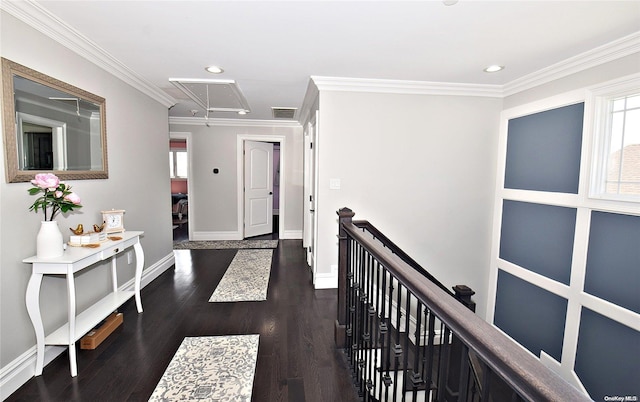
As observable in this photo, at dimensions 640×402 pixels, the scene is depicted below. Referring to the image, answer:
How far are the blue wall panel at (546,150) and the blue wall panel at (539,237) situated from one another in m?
0.23

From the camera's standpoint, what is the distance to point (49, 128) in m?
2.13

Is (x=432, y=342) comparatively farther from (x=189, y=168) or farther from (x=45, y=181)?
(x=189, y=168)

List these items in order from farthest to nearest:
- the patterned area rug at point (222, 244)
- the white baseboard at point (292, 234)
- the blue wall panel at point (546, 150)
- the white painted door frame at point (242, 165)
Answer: the white baseboard at point (292, 234) → the white painted door frame at point (242, 165) → the patterned area rug at point (222, 244) → the blue wall panel at point (546, 150)

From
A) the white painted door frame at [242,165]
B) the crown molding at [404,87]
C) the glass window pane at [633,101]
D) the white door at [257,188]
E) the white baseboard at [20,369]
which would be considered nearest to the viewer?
the white baseboard at [20,369]

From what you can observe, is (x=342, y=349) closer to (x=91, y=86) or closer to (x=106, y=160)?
(x=106, y=160)

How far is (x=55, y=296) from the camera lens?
86.4 inches

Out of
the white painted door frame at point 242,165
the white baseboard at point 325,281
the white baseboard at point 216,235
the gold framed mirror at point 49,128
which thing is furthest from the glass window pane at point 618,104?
the white baseboard at point 216,235

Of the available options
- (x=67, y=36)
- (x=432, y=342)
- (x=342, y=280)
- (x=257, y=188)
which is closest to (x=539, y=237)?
(x=342, y=280)

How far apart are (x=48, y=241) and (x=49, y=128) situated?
83 cm

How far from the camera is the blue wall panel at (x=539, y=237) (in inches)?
111

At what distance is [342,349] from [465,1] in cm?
251

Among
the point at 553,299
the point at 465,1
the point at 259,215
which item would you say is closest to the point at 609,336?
the point at 553,299

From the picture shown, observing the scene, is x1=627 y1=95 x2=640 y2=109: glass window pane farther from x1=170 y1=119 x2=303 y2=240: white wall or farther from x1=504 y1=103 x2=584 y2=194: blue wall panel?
x1=170 y1=119 x2=303 y2=240: white wall

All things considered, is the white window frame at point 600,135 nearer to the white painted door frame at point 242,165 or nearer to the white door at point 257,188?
the white painted door frame at point 242,165
